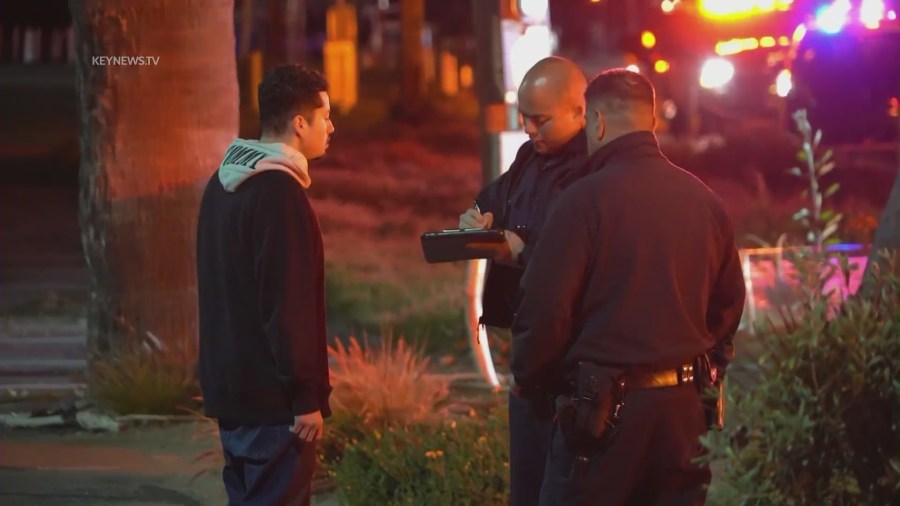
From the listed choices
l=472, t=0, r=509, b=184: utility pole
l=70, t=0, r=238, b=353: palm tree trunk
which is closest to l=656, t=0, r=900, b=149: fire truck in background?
l=472, t=0, r=509, b=184: utility pole

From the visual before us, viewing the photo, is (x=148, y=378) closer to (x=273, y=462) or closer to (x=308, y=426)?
(x=273, y=462)

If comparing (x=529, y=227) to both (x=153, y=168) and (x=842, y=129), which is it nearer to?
(x=153, y=168)

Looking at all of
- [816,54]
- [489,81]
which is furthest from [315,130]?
[816,54]

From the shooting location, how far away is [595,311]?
11.8ft

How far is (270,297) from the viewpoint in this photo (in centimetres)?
382

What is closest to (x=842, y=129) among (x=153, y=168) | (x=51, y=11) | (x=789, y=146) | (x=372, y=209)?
(x=789, y=146)

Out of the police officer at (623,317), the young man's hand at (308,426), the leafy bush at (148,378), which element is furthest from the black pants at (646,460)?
the leafy bush at (148,378)

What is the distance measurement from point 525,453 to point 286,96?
1273 mm

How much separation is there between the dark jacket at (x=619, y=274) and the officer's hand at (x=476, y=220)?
57 cm

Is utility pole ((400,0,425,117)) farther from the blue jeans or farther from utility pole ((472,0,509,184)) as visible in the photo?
the blue jeans

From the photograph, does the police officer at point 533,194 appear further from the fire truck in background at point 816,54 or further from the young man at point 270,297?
the fire truck in background at point 816,54

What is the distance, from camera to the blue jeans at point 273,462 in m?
3.98

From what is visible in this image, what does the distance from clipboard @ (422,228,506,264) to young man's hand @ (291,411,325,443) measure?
1.96 feet

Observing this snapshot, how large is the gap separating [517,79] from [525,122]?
11.9 ft
